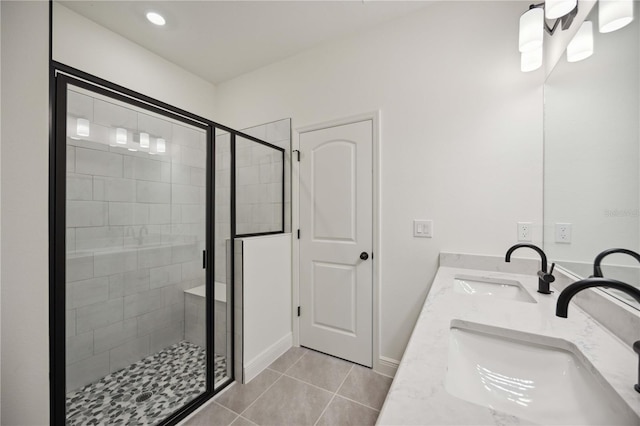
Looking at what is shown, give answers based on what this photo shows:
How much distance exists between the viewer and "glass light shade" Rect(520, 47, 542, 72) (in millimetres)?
1397

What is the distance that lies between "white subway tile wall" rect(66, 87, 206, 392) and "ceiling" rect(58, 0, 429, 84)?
105 centimetres

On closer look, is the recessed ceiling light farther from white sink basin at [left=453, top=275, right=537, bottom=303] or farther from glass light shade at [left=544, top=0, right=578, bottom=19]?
white sink basin at [left=453, top=275, right=537, bottom=303]

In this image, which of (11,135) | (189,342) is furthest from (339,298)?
(11,135)

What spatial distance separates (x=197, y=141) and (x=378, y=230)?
4.64ft

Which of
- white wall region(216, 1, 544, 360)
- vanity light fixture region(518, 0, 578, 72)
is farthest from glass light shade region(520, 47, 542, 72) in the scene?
white wall region(216, 1, 544, 360)

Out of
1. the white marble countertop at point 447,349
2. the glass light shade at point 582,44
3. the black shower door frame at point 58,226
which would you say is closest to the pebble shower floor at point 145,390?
the black shower door frame at point 58,226

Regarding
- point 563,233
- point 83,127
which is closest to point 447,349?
point 563,233

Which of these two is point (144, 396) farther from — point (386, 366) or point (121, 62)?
point (121, 62)

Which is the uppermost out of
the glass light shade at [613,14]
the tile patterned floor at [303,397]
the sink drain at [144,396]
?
the glass light shade at [613,14]

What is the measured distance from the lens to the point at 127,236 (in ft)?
4.43

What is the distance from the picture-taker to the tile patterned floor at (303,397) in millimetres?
1485

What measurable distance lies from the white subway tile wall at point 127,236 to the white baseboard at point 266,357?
555mm

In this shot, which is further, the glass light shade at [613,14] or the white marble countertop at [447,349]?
the glass light shade at [613,14]

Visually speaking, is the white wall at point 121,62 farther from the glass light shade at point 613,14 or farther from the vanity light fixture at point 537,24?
the glass light shade at point 613,14
